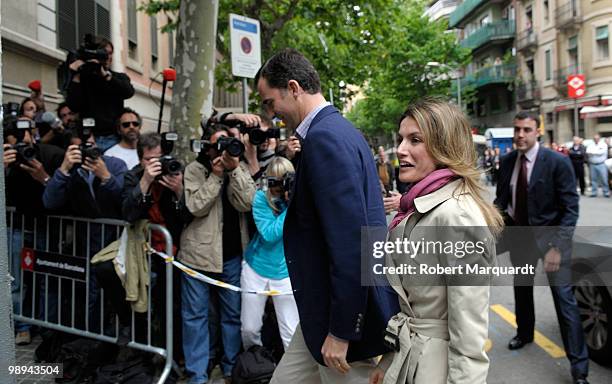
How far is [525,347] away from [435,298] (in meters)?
3.23

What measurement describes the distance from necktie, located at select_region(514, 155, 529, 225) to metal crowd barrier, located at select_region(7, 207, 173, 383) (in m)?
2.75

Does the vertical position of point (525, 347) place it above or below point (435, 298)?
below

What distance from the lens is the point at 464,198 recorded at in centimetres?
193

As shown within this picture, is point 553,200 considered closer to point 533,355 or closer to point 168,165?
point 533,355

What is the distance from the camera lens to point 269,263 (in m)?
3.99

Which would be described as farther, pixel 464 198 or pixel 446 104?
pixel 446 104

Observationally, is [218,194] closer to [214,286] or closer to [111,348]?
[214,286]

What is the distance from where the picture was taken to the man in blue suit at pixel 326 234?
204 centimetres

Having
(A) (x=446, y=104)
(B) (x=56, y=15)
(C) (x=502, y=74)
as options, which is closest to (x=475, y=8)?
(C) (x=502, y=74)

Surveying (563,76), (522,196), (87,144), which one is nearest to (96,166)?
(87,144)

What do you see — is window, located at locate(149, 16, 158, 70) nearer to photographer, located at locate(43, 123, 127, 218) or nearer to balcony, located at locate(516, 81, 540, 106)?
photographer, located at locate(43, 123, 127, 218)

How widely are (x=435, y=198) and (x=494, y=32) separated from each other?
45788 mm

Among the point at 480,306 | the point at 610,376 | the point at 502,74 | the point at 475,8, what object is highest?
the point at 475,8

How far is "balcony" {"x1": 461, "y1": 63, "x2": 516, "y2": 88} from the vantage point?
1668 inches
